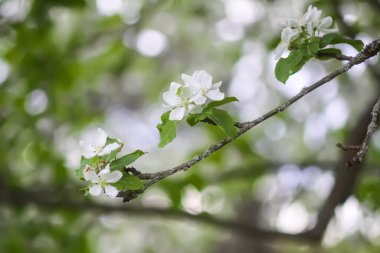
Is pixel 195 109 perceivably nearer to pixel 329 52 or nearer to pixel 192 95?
pixel 192 95

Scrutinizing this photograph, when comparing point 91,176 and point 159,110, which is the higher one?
point 91,176

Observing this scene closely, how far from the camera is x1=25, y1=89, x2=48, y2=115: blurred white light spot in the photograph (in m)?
2.76

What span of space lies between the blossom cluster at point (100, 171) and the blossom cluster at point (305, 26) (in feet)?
1.44

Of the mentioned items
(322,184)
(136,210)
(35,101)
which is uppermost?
(35,101)

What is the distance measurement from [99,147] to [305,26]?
20.9 inches

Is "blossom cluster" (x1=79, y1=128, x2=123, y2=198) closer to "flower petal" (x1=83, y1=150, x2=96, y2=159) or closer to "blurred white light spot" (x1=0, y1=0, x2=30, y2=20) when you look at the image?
"flower petal" (x1=83, y1=150, x2=96, y2=159)

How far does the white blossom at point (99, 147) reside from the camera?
112 centimetres

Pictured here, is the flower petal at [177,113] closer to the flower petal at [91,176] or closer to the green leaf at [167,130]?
the green leaf at [167,130]

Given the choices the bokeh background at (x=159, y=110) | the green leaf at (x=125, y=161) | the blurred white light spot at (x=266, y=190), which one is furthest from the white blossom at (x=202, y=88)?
the blurred white light spot at (x=266, y=190)

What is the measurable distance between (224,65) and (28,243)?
2016 mm

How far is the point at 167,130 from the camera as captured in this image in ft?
3.68

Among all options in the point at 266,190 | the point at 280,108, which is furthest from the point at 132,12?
the point at 266,190

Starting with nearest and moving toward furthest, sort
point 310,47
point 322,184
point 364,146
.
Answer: point 364,146, point 310,47, point 322,184

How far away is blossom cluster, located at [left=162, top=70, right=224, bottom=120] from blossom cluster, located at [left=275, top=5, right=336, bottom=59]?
0.78ft
